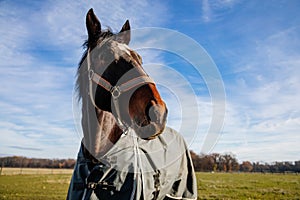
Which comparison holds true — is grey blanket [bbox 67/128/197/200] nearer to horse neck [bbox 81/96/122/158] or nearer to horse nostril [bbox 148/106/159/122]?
horse neck [bbox 81/96/122/158]

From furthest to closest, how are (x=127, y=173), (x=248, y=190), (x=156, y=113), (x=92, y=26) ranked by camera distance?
(x=248, y=190), (x=92, y=26), (x=127, y=173), (x=156, y=113)

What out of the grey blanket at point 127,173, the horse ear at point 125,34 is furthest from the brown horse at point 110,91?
the horse ear at point 125,34

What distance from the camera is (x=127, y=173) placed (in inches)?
135

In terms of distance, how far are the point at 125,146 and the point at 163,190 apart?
1162 mm

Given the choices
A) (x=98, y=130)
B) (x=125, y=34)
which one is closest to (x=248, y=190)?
(x=125, y=34)

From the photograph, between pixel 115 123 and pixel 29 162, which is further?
pixel 29 162

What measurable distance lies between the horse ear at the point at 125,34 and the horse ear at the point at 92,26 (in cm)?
36

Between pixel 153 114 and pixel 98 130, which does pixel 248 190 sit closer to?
pixel 98 130

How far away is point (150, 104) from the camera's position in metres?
3.04

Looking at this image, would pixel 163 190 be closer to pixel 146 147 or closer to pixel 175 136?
pixel 146 147

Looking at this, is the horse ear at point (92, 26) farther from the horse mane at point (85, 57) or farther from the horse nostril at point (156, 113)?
the horse nostril at point (156, 113)

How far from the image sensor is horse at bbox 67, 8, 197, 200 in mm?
3240

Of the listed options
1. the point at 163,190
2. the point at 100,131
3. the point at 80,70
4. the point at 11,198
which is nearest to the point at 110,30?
the point at 80,70

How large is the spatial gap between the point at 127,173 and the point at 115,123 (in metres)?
0.66
